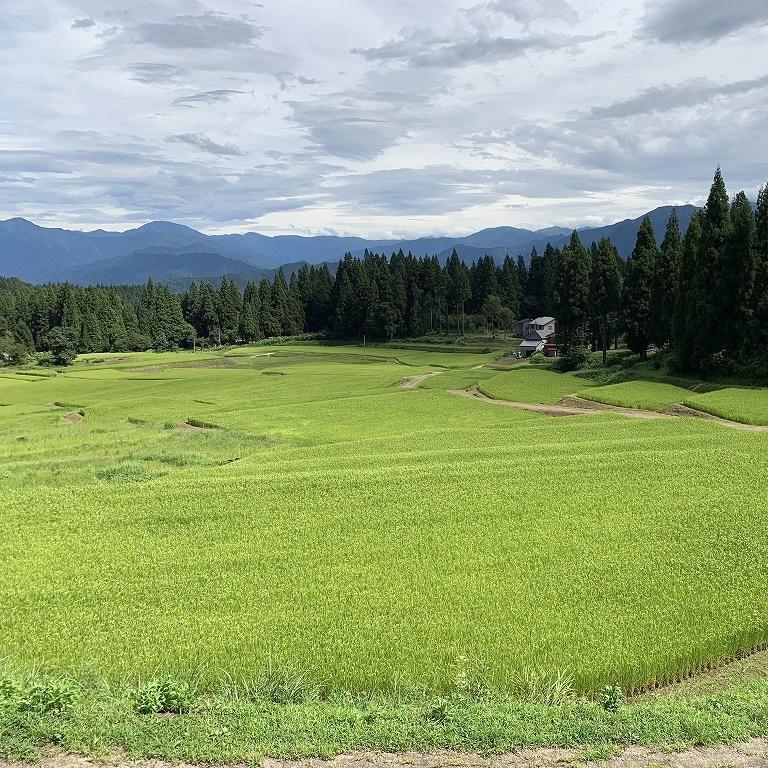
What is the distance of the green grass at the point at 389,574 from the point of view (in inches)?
390

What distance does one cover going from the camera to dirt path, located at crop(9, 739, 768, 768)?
772cm

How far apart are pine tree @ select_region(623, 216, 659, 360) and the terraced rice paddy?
34.6 meters

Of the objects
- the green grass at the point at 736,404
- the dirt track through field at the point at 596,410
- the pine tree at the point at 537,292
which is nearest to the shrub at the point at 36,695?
the dirt track through field at the point at 596,410

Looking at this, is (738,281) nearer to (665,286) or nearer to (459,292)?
(665,286)

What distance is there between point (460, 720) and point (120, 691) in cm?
509

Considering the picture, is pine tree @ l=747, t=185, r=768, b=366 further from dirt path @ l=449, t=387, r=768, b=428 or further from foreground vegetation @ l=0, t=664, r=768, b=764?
foreground vegetation @ l=0, t=664, r=768, b=764

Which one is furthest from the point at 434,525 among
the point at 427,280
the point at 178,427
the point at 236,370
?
the point at 427,280

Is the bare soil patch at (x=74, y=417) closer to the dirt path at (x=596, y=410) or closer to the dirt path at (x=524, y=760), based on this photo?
the dirt path at (x=596, y=410)

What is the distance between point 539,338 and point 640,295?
33.4 metres

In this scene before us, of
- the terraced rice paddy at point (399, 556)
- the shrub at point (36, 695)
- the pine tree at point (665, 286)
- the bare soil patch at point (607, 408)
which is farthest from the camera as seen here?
the pine tree at point (665, 286)

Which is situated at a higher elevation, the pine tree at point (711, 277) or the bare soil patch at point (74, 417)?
the pine tree at point (711, 277)

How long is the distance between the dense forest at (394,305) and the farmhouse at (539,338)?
6591 mm

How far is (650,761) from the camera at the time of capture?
25.4ft

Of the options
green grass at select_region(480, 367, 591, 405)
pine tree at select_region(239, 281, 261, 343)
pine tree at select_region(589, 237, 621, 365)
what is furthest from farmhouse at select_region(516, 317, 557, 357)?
pine tree at select_region(239, 281, 261, 343)
